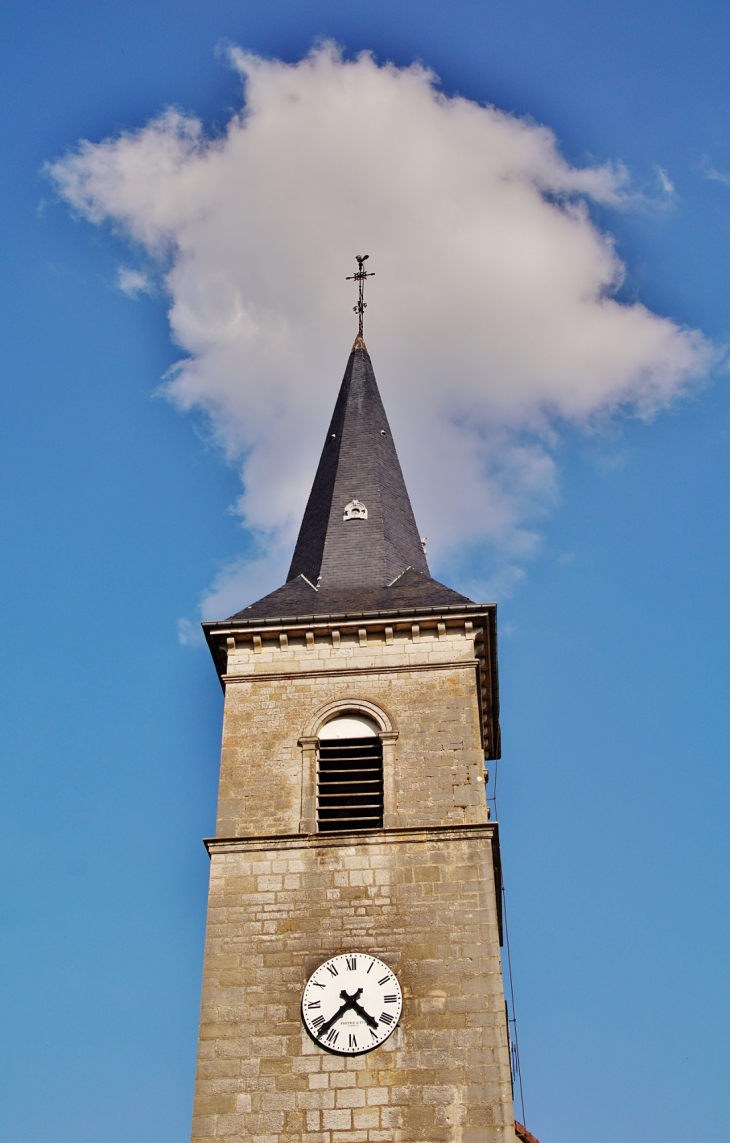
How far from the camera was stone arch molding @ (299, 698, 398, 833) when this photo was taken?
51.3 ft

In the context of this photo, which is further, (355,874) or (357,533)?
(357,533)

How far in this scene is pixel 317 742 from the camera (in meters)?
16.4

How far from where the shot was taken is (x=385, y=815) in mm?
15555

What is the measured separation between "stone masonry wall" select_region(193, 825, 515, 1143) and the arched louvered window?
0.45 metres

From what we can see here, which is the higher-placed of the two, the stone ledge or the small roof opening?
the stone ledge

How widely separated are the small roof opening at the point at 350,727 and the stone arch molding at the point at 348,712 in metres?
0.05

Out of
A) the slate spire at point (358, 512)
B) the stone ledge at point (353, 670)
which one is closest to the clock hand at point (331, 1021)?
the stone ledge at point (353, 670)

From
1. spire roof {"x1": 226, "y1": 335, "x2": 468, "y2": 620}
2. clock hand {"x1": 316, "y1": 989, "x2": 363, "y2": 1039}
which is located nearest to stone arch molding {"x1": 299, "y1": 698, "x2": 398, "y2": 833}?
spire roof {"x1": 226, "y1": 335, "x2": 468, "y2": 620}

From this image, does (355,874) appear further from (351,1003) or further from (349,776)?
(351,1003)

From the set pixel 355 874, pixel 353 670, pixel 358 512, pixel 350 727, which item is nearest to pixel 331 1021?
pixel 355 874

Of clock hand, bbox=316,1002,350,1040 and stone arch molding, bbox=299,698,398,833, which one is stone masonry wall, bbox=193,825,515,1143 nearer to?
clock hand, bbox=316,1002,350,1040

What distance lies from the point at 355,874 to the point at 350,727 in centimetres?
218

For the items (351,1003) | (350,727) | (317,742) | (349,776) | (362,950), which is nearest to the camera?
(351,1003)

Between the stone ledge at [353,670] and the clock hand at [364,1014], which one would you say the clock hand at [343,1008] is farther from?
the stone ledge at [353,670]
